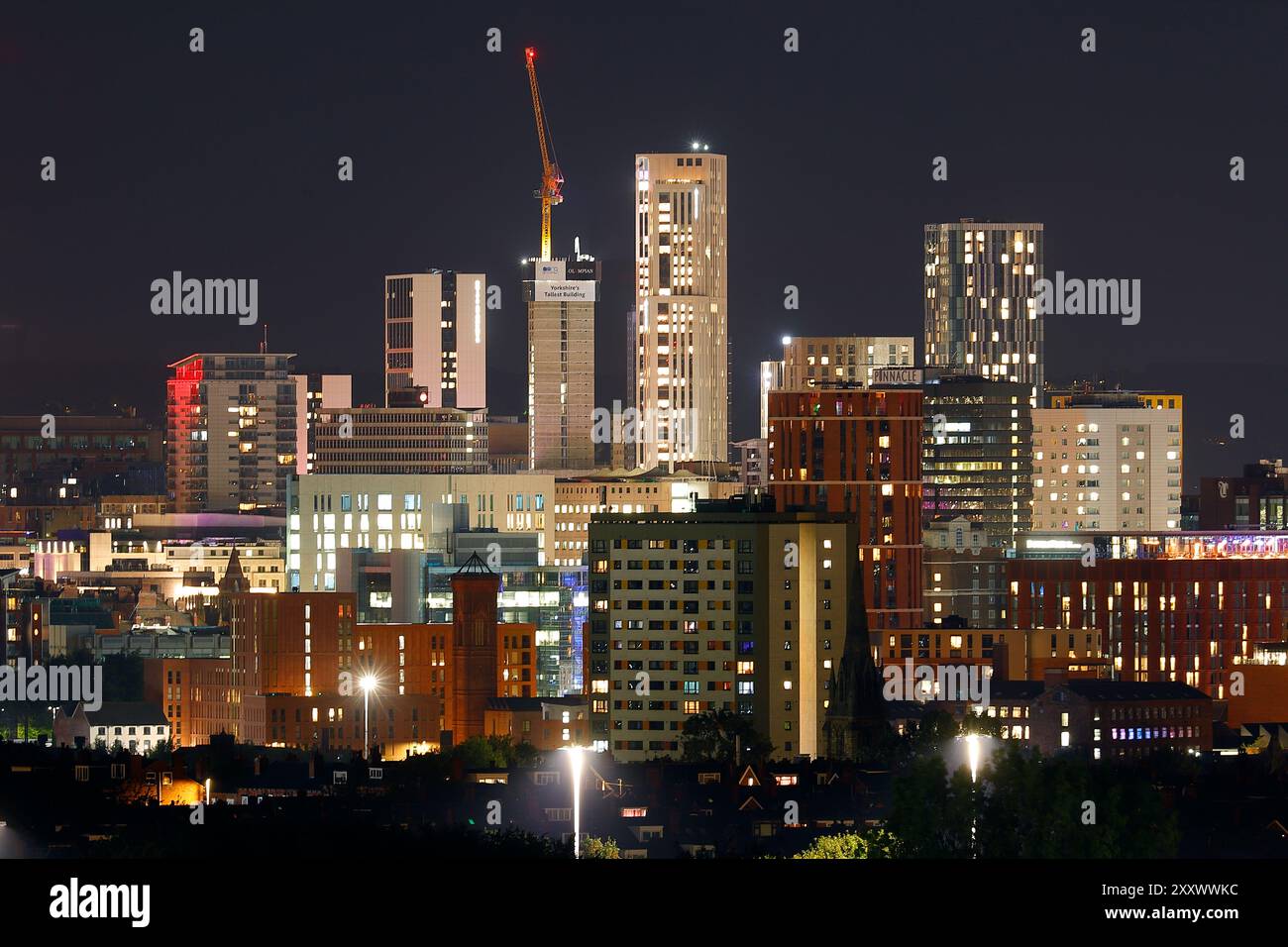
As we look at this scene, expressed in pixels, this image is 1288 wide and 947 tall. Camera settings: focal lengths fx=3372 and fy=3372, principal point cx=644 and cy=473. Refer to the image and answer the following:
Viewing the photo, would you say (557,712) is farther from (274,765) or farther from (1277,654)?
(1277,654)

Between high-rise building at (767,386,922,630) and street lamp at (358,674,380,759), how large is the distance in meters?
→ 21.5

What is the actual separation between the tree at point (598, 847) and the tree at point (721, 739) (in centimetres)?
3365

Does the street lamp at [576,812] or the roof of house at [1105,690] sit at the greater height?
the street lamp at [576,812]

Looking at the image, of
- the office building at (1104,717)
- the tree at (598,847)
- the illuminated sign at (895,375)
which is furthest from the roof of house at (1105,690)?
the tree at (598,847)

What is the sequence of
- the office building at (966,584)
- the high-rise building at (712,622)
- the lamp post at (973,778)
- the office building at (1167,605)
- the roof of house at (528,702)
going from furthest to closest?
the office building at (966,584), the office building at (1167,605), the roof of house at (528,702), the high-rise building at (712,622), the lamp post at (973,778)

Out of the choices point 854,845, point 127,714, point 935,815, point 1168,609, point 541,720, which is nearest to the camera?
point 935,815

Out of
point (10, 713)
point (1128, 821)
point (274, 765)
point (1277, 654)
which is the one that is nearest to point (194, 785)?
point (274, 765)

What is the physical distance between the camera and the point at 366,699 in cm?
14238

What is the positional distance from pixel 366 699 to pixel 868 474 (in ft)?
97.0

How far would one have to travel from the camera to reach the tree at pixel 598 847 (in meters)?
71.7

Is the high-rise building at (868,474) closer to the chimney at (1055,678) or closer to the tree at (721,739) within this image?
the chimney at (1055,678)

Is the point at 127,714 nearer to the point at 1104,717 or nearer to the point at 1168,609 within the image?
the point at 1104,717

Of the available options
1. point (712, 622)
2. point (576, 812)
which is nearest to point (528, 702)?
point (712, 622)

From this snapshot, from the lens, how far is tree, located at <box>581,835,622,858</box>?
71688mm
